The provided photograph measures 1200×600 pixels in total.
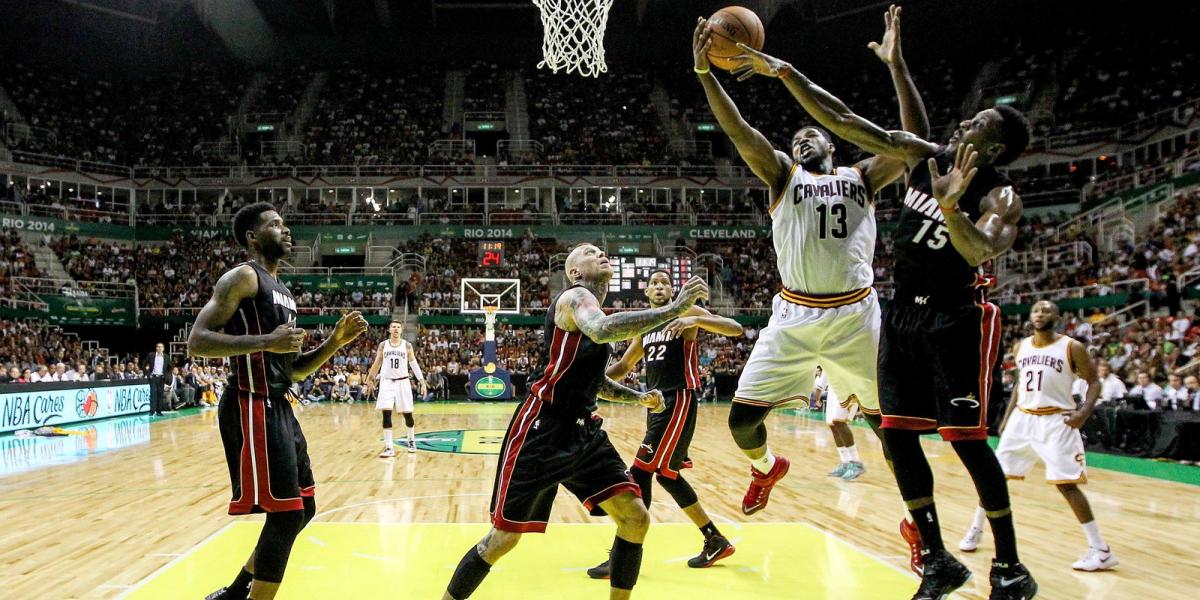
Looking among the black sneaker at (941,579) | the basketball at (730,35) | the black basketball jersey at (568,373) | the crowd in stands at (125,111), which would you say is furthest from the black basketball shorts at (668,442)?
the crowd in stands at (125,111)

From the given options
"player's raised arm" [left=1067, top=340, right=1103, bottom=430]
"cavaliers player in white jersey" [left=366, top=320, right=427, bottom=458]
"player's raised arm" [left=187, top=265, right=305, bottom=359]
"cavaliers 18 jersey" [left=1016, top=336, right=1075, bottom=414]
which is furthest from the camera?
"cavaliers player in white jersey" [left=366, top=320, right=427, bottom=458]

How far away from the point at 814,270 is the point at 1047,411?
9.75ft

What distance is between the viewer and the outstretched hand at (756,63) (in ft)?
14.1

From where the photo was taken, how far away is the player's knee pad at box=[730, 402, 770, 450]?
457 cm

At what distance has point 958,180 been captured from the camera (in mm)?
3377

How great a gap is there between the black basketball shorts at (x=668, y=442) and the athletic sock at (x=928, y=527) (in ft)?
6.25

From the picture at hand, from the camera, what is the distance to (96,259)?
29984 mm

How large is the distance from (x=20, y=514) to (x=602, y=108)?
33.2 metres

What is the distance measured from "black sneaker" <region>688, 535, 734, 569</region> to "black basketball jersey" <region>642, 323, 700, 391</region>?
1.10 meters

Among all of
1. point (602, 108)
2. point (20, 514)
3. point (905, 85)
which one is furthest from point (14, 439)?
point (602, 108)

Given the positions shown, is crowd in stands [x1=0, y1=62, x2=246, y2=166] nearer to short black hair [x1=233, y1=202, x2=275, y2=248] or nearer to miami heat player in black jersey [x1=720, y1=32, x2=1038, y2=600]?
short black hair [x1=233, y1=202, x2=275, y2=248]

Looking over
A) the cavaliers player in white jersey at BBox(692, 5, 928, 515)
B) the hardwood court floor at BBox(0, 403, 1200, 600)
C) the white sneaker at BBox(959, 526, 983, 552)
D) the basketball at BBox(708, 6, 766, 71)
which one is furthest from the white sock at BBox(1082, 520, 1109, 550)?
the basketball at BBox(708, 6, 766, 71)

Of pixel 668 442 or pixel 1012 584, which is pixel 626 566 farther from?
pixel 1012 584

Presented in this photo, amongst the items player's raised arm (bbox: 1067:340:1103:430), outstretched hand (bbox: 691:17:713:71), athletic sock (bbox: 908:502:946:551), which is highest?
outstretched hand (bbox: 691:17:713:71)
